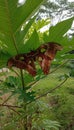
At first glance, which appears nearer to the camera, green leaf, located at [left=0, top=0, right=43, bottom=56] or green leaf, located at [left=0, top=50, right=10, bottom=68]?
green leaf, located at [left=0, top=0, right=43, bottom=56]

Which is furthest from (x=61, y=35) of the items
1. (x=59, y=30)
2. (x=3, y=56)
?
(x=3, y=56)

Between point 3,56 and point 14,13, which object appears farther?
point 3,56

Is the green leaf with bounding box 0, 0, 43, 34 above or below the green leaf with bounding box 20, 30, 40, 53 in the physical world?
above

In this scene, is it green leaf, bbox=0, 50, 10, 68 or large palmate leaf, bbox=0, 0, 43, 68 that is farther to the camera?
green leaf, bbox=0, 50, 10, 68

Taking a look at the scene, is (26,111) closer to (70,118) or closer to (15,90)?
(15,90)

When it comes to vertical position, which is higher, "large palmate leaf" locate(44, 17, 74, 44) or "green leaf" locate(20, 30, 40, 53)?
"large palmate leaf" locate(44, 17, 74, 44)

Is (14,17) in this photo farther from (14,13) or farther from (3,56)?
(3,56)

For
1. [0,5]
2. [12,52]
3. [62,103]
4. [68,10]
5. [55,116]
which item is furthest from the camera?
[68,10]

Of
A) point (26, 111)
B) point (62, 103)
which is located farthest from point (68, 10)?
point (26, 111)
